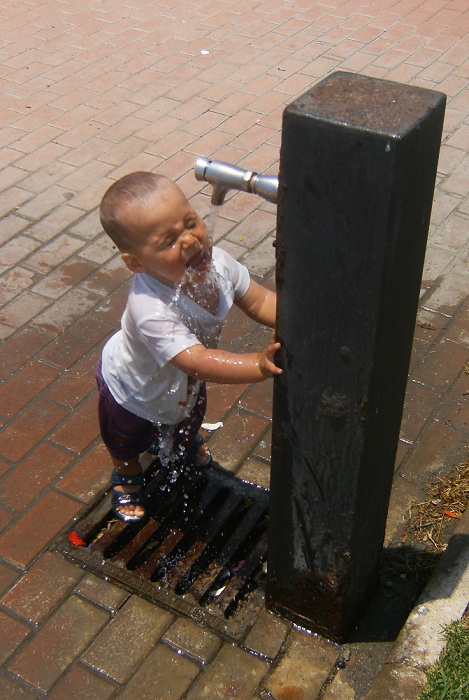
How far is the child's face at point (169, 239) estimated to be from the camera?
2.16 m

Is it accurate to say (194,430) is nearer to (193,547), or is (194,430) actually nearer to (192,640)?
(193,547)

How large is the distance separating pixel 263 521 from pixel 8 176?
3004 millimetres

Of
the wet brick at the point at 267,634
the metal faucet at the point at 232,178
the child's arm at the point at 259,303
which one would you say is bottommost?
the wet brick at the point at 267,634

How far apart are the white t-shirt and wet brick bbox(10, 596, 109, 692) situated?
0.65 meters

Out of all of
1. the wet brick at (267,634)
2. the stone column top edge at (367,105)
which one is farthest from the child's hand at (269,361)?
the wet brick at (267,634)

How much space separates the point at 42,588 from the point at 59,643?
0.22 metres

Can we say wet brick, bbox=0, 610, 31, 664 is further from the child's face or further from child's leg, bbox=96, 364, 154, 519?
the child's face

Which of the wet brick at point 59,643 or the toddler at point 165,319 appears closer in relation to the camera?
the toddler at point 165,319

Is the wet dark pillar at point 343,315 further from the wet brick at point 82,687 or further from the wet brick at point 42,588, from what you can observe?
the wet brick at point 42,588

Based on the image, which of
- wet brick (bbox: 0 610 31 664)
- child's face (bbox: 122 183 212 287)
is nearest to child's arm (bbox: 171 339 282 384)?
child's face (bbox: 122 183 212 287)

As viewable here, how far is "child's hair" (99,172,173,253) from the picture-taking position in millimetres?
2158

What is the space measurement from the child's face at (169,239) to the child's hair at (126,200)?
0.02 metres

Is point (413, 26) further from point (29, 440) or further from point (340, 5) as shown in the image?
point (29, 440)

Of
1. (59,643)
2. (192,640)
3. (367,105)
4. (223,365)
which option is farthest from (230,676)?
(367,105)
